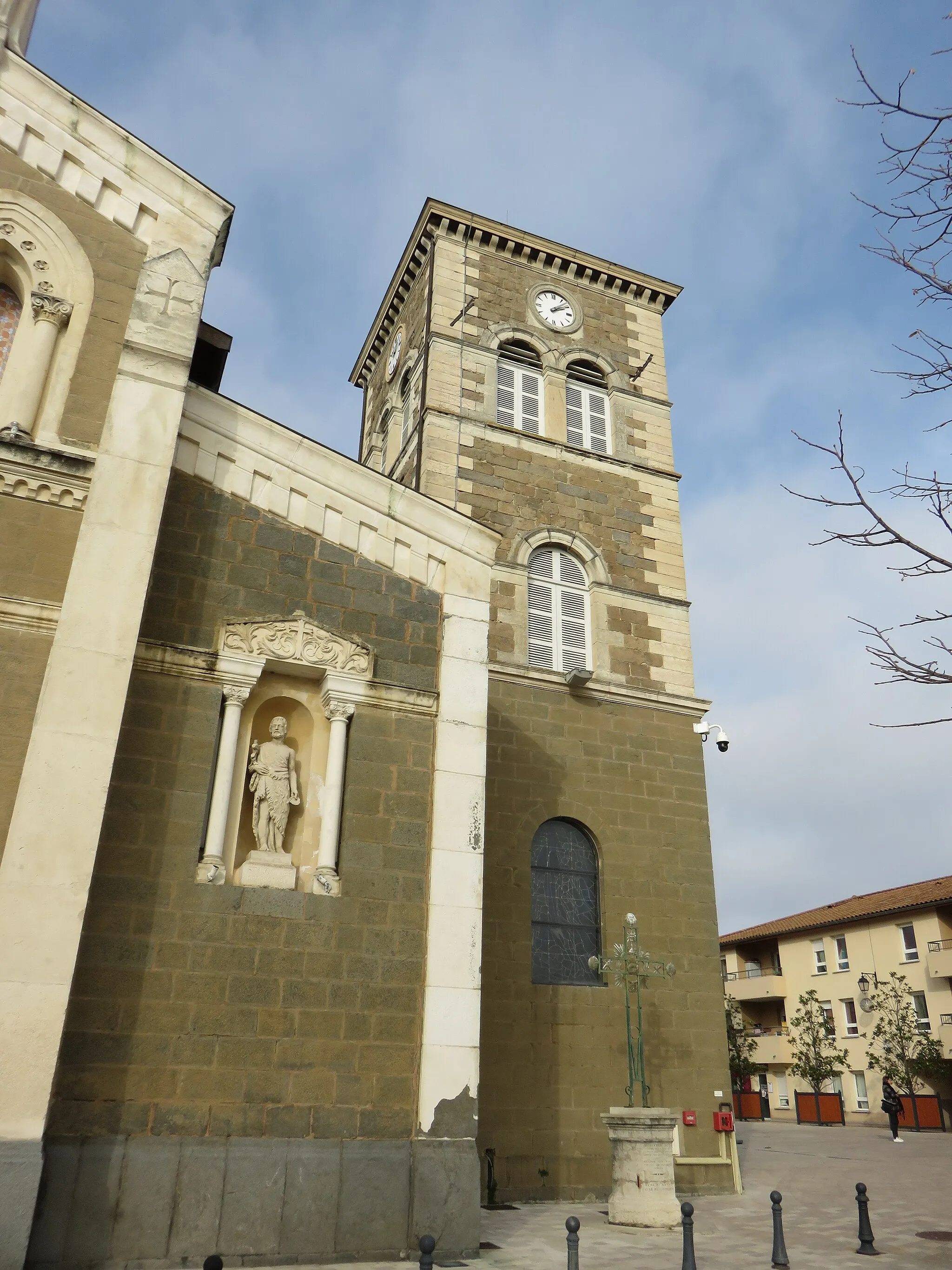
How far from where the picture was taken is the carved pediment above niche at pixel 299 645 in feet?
34.7

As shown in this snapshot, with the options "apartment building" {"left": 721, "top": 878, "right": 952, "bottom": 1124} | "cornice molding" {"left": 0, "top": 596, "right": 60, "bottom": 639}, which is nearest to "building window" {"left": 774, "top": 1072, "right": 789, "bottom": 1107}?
"apartment building" {"left": 721, "top": 878, "right": 952, "bottom": 1124}

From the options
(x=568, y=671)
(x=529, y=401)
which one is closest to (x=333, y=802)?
(x=568, y=671)

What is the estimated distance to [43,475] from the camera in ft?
32.3

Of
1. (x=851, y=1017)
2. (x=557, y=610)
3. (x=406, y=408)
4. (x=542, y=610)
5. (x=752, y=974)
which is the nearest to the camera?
(x=542, y=610)

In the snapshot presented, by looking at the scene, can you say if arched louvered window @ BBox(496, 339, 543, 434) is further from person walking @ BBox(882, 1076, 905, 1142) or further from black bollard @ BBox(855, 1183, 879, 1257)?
person walking @ BBox(882, 1076, 905, 1142)

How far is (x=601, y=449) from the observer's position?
67.6 ft

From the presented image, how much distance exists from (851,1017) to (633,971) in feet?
110

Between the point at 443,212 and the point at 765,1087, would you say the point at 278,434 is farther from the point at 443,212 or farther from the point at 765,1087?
the point at 765,1087

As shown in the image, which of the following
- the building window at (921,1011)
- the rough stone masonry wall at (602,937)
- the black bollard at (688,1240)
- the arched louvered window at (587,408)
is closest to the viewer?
the black bollard at (688,1240)

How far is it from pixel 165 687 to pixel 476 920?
4.07 metres

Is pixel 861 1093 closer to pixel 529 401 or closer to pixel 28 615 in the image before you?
pixel 529 401

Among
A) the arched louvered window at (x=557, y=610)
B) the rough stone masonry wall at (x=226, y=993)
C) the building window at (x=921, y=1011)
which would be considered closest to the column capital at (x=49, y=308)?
the rough stone masonry wall at (x=226, y=993)

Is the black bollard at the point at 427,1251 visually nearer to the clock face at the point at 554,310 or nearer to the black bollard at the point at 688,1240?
the black bollard at the point at 688,1240

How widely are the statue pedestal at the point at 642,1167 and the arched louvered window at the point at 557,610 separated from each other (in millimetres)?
7387
